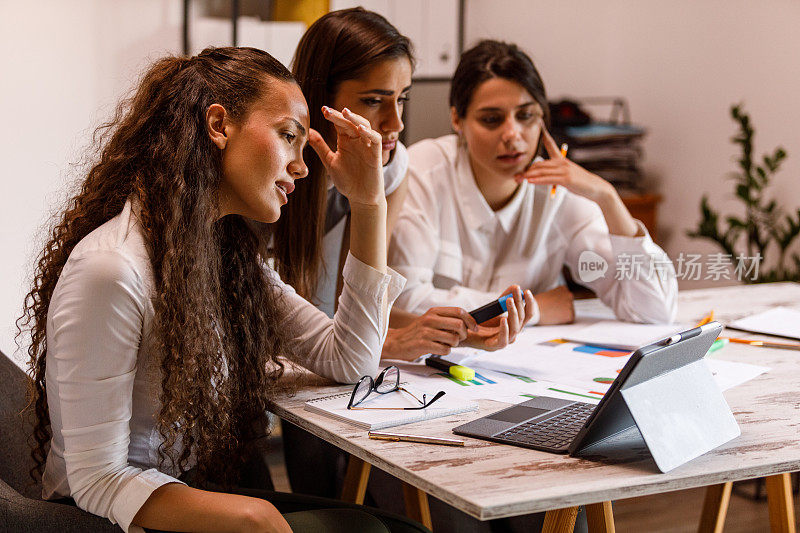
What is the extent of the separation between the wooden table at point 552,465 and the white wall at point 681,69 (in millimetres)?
2128

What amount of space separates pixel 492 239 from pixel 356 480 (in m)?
0.74

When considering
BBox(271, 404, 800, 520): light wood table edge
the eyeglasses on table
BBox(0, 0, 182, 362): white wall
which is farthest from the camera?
BBox(0, 0, 182, 362): white wall

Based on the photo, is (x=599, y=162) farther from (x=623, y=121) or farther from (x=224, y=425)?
(x=224, y=425)

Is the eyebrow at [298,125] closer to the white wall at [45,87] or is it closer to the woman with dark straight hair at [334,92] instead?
the woman with dark straight hair at [334,92]

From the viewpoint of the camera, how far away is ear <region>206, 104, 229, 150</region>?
1172 mm

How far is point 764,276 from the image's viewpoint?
3.13 m

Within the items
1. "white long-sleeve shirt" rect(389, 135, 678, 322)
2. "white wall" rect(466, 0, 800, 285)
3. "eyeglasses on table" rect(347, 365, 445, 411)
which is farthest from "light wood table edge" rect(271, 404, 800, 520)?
"white wall" rect(466, 0, 800, 285)

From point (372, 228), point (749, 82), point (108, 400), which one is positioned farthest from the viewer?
point (749, 82)

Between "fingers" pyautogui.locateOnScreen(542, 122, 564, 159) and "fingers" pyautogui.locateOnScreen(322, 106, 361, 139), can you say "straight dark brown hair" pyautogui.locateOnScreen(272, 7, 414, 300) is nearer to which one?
"fingers" pyautogui.locateOnScreen(322, 106, 361, 139)

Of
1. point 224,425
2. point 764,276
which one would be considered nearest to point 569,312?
point 224,425

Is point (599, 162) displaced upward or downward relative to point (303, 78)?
downward

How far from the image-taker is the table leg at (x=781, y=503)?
5.02 ft

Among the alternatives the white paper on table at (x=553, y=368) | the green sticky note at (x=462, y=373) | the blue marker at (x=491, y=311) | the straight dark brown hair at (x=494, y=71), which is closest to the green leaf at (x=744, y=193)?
the straight dark brown hair at (x=494, y=71)

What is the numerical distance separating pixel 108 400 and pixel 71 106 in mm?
2402
